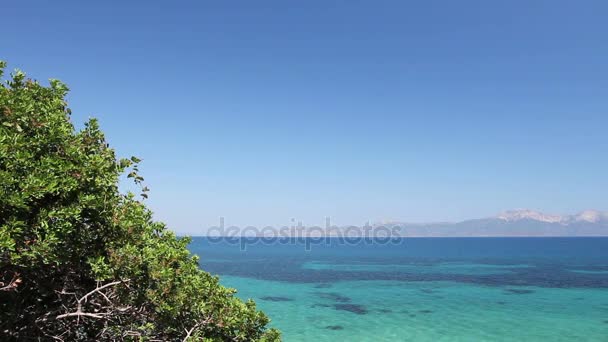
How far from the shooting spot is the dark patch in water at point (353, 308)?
3688 centimetres

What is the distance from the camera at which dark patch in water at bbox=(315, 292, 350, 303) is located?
43.5 meters

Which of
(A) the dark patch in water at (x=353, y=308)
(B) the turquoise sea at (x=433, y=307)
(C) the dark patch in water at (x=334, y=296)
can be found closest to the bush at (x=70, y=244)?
(B) the turquoise sea at (x=433, y=307)

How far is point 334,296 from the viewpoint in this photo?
46.2 metres

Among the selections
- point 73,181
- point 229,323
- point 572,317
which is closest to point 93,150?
point 73,181

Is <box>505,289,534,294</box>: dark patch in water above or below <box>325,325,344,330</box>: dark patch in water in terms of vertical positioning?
below

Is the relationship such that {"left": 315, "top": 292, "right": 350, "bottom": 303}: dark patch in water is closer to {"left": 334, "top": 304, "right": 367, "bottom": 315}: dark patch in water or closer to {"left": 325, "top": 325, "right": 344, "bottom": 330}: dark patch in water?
{"left": 334, "top": 304, "right": 367, "bottom": 315}: dark patch in water

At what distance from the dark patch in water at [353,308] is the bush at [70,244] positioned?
1126 inches

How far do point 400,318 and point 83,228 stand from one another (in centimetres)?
3168

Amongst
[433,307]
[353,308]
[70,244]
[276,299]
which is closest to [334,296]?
[276,299]

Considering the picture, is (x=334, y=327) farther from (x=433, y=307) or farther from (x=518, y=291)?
(x=518, y=291)

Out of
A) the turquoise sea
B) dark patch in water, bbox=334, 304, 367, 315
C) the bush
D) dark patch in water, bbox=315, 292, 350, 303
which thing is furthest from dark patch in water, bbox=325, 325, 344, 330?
the bush

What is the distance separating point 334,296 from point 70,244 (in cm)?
4179

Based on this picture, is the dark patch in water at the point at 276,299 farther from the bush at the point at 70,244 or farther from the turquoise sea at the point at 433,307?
the bush at the point at 70,244

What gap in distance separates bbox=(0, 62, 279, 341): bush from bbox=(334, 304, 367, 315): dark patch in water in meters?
28.6
